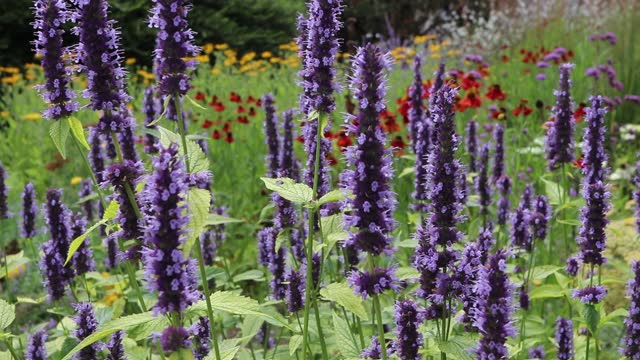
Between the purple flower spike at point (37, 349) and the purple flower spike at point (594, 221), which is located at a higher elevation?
the purple flower spike at point (594, 221)

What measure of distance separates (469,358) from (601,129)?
1805 millimetres

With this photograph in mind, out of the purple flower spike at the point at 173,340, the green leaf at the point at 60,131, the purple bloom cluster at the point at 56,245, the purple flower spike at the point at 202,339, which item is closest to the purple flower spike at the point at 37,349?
the purple bloom cluster at the point at 56,245

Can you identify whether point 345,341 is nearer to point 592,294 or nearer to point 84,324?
point 84,324

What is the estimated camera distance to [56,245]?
367cm

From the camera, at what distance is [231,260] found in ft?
22.3

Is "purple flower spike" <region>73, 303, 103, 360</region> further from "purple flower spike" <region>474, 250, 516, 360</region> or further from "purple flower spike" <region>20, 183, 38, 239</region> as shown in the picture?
"purple flower spike" <region>20, 183, 38, 239</region>

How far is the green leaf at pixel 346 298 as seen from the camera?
8.24 ft

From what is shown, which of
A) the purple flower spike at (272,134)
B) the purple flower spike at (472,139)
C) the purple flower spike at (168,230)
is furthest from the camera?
the purple flower spike at (472,139)

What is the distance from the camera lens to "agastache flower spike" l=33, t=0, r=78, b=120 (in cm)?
304

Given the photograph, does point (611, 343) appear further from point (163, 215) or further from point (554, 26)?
point (554, 26)

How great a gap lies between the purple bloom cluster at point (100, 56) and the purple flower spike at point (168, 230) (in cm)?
97

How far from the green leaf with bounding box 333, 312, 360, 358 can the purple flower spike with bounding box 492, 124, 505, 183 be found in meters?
2.51

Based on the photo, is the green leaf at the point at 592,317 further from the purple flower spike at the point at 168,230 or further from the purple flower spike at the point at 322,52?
the purple flower spike at the point at 168,230

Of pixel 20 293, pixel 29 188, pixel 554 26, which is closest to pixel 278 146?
pixel 29 188
